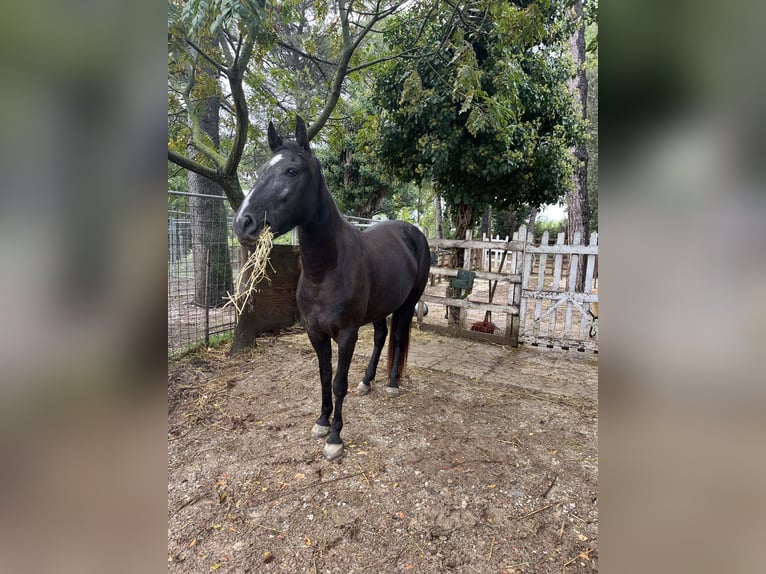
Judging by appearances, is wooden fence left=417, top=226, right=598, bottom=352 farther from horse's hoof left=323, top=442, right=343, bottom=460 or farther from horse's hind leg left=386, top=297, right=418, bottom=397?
horse's hoof left=323, top=442, right=343, bottom=460

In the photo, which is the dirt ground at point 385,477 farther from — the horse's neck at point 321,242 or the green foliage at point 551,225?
the green foliage at point 551,225

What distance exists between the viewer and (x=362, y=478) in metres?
2.30

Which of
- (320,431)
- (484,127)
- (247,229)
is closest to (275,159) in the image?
(247,229)

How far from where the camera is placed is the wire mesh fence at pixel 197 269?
4387 millimetres

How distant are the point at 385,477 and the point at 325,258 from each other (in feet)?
4.59

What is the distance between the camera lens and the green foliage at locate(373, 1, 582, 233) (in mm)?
4770

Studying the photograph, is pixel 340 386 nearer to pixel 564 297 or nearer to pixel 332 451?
pixel 332 451

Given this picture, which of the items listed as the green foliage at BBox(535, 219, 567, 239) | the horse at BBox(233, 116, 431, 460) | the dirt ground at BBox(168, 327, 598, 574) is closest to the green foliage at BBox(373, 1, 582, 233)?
the horse at BBox(233, 116, 431, 460)

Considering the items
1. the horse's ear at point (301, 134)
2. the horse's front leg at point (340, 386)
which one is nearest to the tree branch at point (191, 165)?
the horse's ear at point (301, 134)

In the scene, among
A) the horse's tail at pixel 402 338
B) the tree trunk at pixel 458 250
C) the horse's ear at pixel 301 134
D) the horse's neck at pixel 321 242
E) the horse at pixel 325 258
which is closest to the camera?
the horse at pixel 325 258
